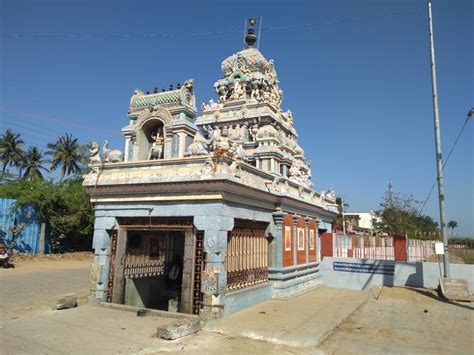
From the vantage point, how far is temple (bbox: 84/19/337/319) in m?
9.65

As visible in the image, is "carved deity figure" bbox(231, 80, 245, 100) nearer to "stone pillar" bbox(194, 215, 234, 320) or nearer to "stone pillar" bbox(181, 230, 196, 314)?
"stone pillar" bbox(194, 215, 234, 320)

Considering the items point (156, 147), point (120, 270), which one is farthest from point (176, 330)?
point (156, 147)

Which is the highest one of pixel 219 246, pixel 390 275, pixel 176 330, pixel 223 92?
pixel 223 92

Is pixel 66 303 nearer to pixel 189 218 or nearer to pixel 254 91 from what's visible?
pixel 189 218

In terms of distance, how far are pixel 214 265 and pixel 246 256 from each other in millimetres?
2127

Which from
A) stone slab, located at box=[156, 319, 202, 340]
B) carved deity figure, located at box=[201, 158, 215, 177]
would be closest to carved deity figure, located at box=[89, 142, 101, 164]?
carved deity figure, located at box=[201, 158, 215, 177]

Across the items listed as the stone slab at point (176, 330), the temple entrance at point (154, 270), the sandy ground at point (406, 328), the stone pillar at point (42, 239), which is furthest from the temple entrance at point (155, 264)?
the stone pillar at point (42, 239)

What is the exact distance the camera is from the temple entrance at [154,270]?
469 inches

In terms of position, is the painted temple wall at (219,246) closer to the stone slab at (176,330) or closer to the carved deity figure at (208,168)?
the carved deity figure at (208,168)

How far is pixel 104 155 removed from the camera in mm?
11906

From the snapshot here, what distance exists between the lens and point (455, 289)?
43.1 feet

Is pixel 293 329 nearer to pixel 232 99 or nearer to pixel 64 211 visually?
pixel 232 99

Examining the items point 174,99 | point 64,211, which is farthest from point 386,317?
point 64,211

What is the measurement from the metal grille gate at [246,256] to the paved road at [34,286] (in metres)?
5.39
